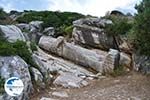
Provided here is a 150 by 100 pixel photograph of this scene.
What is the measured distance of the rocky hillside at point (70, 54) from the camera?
44.0 ft

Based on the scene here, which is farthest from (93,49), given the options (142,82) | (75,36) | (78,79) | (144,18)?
(144,18)

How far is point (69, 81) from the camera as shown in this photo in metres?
15.4

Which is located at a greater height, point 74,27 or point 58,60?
point 74,27

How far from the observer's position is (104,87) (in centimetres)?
1467

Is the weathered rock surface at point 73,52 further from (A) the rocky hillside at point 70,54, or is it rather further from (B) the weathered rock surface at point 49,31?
(B) the weathered rock surface at point 49,31

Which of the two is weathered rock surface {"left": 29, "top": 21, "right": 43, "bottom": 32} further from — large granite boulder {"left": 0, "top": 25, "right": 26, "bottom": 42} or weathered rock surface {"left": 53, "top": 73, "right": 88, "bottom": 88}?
weathered rock surface {"left": 53, "top": 73, "right": 88, "bottom": 88}

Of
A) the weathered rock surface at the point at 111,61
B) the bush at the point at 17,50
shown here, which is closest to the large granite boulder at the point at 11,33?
the bush at the point at 17,50

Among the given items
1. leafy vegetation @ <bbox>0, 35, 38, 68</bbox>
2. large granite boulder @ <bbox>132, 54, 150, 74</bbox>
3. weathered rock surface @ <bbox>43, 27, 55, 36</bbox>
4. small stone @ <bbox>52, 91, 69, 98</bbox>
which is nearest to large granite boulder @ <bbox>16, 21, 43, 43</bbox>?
weathered rock surface @ <bbox>43, 27, 55, 36</bbox>

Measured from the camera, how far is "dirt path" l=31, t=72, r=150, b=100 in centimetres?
1311

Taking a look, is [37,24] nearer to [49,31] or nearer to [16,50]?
[49,31]

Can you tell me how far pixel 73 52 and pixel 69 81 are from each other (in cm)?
319

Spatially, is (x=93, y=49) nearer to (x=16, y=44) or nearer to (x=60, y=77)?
(x=60, y=77)

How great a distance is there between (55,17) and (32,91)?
11.1m
